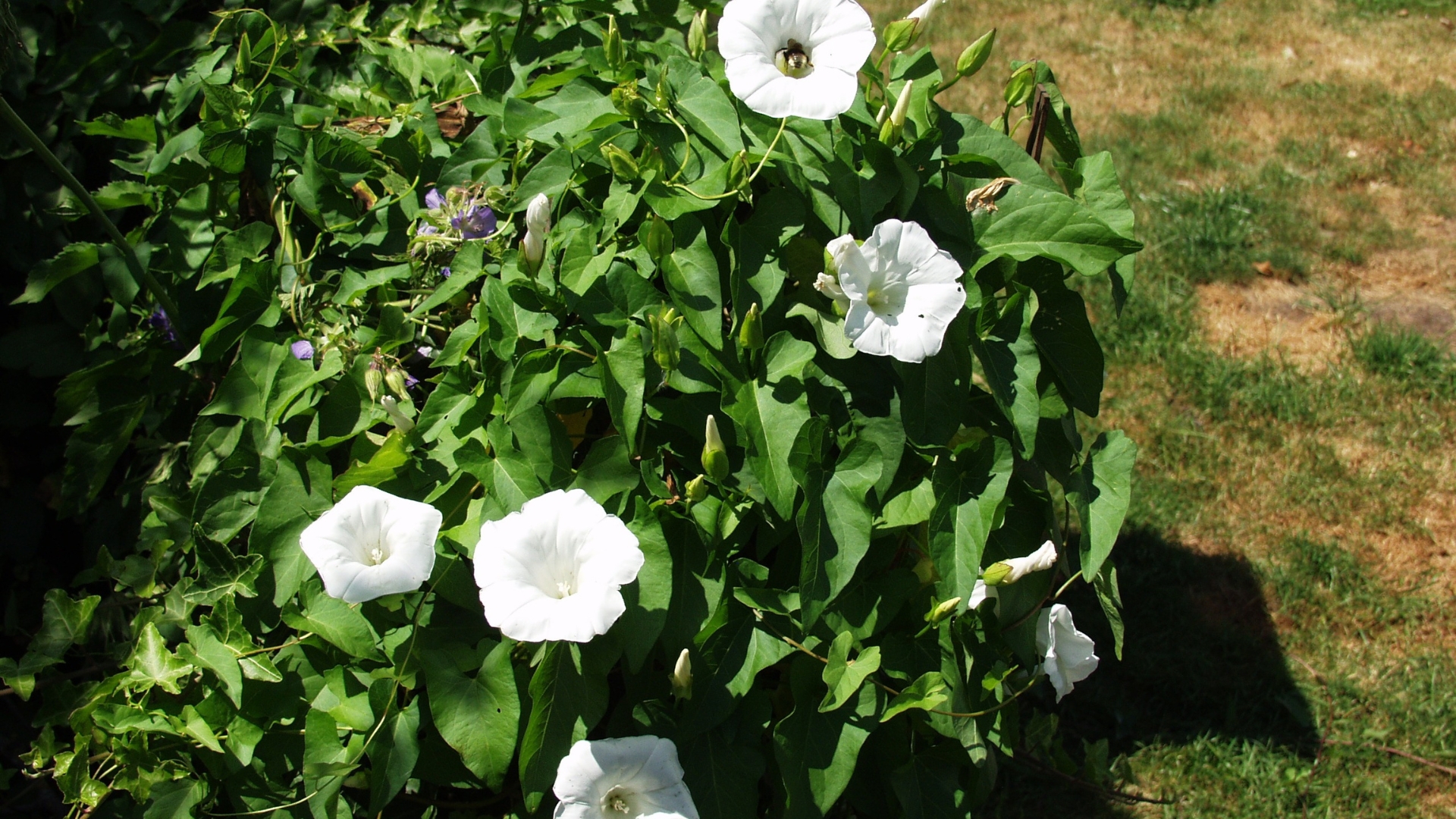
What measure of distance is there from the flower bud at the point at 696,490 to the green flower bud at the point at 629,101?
546 millimetres

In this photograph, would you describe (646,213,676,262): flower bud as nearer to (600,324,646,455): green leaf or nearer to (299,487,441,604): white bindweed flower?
(600,324,646,455): green leaf

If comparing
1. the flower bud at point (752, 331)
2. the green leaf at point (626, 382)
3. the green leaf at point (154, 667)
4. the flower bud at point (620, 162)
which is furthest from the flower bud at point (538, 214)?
the green leaf at point (154, 667)

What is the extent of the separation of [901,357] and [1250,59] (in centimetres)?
488

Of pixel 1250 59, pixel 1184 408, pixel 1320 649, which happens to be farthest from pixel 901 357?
pixel 1250 59

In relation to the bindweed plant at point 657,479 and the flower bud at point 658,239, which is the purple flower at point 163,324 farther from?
the flower bud at point 658,239

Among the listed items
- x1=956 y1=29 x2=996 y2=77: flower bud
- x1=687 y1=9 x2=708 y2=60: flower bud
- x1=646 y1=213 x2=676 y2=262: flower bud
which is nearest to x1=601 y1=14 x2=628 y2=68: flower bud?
x1=687 y1=9 x2=708 y2=60: flower bud

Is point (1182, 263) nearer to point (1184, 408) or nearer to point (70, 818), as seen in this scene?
point (1184, 408)

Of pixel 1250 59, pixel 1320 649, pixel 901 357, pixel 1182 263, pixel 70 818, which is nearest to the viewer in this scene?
pixel 901 357

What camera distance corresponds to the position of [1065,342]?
5.29 feet

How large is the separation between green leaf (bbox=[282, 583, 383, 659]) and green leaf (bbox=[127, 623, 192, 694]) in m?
0.19

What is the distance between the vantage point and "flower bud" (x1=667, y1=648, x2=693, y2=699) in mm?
1348

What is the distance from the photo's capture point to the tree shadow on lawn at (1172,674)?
268cm

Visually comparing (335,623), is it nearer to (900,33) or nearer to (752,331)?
(752,331)

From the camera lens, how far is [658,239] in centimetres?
145
